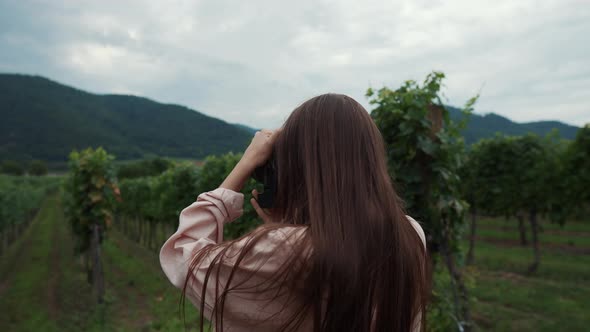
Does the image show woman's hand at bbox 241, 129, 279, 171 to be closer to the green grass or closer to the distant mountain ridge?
the green grass

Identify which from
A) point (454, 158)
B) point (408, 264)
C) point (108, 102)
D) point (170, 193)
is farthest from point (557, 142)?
point (108, 102)

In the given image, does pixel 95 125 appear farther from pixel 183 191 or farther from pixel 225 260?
pixel 225 260

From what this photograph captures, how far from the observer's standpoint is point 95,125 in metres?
149

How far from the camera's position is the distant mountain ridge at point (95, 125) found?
12069 centimetres

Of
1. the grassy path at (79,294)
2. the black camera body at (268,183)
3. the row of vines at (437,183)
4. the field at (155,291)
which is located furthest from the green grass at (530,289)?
the grassy path at (79,294)

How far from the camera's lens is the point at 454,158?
372 centimetres

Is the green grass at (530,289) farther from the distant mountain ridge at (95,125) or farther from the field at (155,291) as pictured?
the distant mountain ridge at (95,125)

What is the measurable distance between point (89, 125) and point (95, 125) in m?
3.79

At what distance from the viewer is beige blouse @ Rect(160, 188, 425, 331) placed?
1.12 metres

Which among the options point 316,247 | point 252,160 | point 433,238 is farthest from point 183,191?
point 316,247

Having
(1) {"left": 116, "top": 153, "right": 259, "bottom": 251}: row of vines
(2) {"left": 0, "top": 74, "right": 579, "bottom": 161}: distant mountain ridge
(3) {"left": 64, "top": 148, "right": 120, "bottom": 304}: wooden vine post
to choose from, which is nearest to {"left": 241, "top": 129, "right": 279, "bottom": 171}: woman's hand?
(1) {"left": 116, "top": 153, "right": 259, "bottom": 251}: row of vines

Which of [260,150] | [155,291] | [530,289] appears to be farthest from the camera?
[155,291]

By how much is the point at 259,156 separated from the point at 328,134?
296 millimetres

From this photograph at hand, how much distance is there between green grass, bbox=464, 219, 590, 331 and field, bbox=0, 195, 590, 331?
2 centimetres
